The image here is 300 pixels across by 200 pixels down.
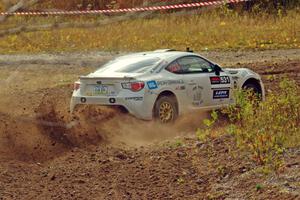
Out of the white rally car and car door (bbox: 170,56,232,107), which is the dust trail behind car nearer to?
the white rally car

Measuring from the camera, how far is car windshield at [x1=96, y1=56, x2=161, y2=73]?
49.1ft

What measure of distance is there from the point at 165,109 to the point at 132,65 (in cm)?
95

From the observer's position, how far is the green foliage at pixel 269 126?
9.95 metres

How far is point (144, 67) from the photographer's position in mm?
15047

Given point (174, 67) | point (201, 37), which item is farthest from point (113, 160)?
point (201, 37)

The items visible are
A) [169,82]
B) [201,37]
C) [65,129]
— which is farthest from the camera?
[201,37]

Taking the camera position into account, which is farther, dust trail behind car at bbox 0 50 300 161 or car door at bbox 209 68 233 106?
car door at bbox 209 68 233 106

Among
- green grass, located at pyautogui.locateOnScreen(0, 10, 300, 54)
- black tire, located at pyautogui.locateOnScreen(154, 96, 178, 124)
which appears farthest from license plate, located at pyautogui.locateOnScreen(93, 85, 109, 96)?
green grass, located at pyautogui.locateOnScreen(0, 10, 300, 54)

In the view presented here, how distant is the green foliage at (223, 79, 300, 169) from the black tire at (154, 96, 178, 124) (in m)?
2.37

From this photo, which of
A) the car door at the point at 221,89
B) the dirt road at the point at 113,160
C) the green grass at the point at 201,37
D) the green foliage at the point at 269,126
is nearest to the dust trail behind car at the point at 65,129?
the dirt road at the point at 113,160

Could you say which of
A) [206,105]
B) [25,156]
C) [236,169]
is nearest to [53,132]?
[25,156]

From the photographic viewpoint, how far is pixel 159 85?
48.3 ft

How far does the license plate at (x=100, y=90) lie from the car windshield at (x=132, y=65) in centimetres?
52

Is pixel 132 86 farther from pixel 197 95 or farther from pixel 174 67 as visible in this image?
pixel 197 95
